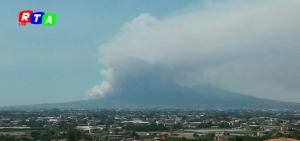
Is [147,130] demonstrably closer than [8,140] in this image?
No

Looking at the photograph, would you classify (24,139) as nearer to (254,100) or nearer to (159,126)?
(159,126)

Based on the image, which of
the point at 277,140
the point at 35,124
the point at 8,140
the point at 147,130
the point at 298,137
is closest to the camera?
the point at 277,140

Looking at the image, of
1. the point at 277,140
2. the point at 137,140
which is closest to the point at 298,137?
the point at 277,140

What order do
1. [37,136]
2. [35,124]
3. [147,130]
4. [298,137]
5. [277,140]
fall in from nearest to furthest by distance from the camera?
1. [277,140]
2. [298,137]
3. [37,136]
4. [147,130]
5. [35,124]

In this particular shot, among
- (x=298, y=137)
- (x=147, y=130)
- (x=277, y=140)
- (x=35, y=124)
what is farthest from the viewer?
(x=35, y=124)

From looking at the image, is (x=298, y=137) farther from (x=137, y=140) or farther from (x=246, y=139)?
(x=137, y=140)

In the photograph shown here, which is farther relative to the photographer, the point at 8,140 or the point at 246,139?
the point at 8,140

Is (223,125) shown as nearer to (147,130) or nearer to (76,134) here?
(147,130)

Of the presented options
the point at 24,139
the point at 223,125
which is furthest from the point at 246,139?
the point at 223,125
